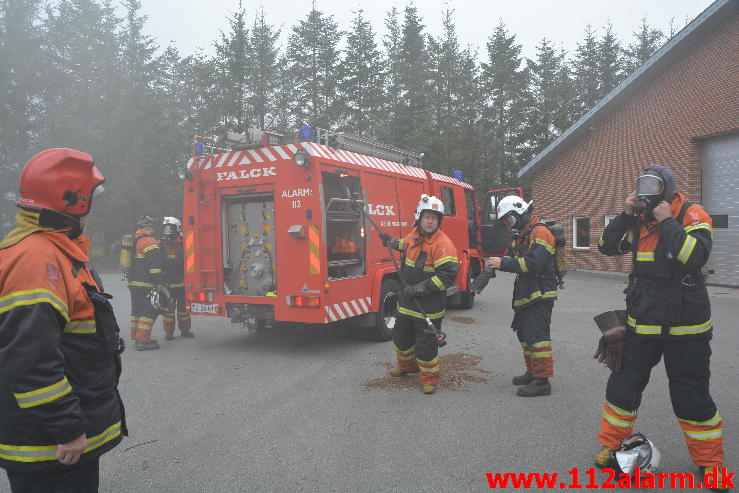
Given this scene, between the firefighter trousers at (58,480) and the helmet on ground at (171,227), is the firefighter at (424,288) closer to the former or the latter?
the firefighter trousers at (58,480)

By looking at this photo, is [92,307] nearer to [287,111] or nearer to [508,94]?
[287,111]

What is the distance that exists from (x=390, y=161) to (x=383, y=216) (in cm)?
120

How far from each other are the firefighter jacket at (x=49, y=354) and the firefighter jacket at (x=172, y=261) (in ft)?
19.3

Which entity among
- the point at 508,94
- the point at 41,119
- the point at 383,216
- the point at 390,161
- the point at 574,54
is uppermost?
the point at 574,54

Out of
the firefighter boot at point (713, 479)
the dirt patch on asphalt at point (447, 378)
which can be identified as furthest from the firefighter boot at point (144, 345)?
the firefighter boot at point (713, 479)

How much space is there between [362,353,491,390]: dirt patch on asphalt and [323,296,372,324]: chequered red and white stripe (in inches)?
32.3

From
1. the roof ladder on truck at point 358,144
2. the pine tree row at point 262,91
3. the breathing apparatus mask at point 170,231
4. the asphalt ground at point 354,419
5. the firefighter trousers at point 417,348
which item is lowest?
the asphalt ground at point 354,419

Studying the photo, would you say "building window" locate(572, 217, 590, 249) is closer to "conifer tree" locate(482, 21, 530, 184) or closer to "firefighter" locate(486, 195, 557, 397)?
"conifer tree" locate(482, 21, 530, 184)

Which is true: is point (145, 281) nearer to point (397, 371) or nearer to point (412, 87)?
point (397, 371)

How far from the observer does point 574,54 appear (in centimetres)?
3428

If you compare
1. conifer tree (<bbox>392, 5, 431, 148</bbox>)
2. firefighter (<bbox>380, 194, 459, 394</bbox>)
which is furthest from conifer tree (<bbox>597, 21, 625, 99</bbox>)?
firefighter (<bbox>380, 194, 459, 394</bbox>)

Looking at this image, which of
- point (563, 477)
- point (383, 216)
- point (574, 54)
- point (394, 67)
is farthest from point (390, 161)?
point (574, 54)

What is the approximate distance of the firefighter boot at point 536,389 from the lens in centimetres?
471

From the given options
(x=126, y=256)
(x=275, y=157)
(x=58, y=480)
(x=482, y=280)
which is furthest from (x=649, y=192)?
(x=126, y=256)
